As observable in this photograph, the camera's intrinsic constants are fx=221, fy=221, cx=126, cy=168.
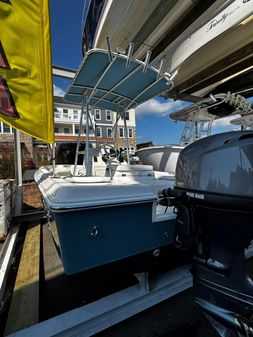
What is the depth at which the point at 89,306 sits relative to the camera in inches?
63.5

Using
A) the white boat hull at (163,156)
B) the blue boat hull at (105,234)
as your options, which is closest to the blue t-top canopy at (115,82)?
the white boat hull at (163,156)

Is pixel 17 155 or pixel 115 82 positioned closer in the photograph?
pixel 115 82

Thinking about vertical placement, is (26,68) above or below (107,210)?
above

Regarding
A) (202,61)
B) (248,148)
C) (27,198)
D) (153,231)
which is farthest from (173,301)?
(202,61)

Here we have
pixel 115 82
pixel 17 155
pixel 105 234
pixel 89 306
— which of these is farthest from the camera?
pixel 17 155

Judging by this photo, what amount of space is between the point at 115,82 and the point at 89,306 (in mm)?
1923

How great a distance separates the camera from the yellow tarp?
179 centimetres

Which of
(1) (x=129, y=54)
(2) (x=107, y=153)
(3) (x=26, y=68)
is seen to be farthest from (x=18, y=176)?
(1) (x=129, y=54)

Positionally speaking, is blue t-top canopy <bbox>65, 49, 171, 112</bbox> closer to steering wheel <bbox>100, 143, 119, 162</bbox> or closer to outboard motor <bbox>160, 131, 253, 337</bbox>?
steering wheel <bbox>100, 143, 119, 162</bbox>

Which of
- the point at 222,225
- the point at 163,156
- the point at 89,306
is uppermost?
the point at 163,156

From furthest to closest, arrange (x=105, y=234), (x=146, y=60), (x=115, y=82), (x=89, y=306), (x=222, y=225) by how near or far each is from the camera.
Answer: (x=115, y=82)
(x=146, y=60)
(x=89, y=306)
(x=105, y=234)
(x=222, y=225)

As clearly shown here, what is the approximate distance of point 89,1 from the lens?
189 inches

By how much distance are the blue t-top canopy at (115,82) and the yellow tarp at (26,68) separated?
34 centimetres

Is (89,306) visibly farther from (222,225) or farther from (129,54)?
(129,54)
